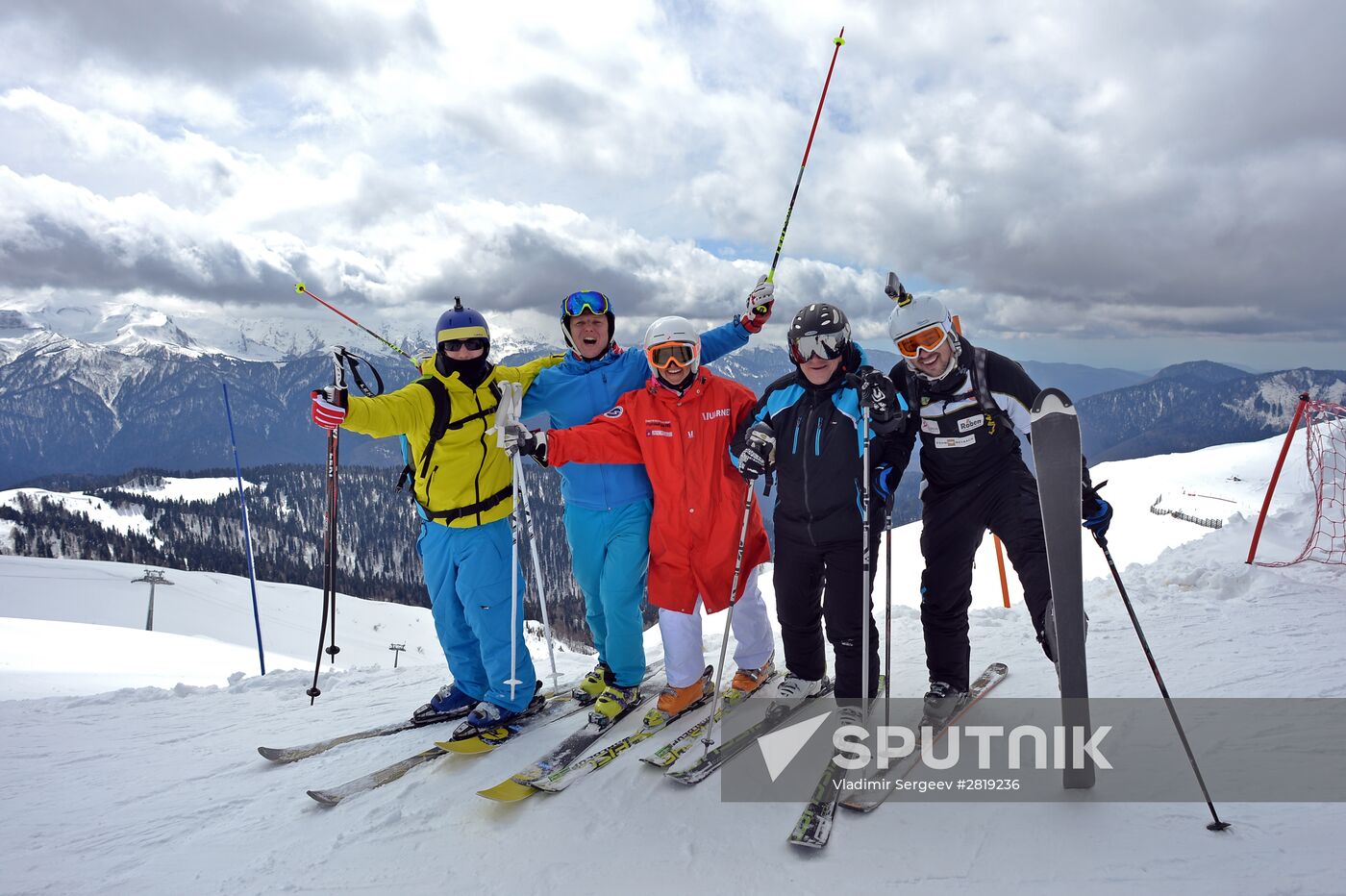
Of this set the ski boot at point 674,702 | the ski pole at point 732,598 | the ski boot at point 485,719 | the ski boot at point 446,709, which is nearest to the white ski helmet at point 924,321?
the ski pole at point 732,598

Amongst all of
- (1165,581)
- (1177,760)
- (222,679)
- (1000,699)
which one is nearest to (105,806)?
(1000,699)

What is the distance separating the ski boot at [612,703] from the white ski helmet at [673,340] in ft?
8.41

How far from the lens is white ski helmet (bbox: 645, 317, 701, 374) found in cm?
497

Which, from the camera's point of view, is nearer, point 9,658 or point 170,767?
point 170,767

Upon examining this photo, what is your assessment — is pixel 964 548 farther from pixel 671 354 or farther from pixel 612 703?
pixel 612 703

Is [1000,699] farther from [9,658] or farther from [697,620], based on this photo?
[9,658]

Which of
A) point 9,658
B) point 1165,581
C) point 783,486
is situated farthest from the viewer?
point 9,658

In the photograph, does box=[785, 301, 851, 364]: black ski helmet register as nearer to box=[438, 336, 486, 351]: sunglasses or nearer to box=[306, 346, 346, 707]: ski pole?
box=[438, 336, 486, 351]: sunglasses

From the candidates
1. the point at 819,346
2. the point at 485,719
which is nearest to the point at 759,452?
the point at 819,346

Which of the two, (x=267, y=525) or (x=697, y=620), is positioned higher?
(x=697, y=620)

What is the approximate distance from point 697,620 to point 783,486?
4.26 feet

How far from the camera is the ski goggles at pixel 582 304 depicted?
5324 mm

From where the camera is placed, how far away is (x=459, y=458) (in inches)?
199

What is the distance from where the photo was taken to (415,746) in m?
5.27
